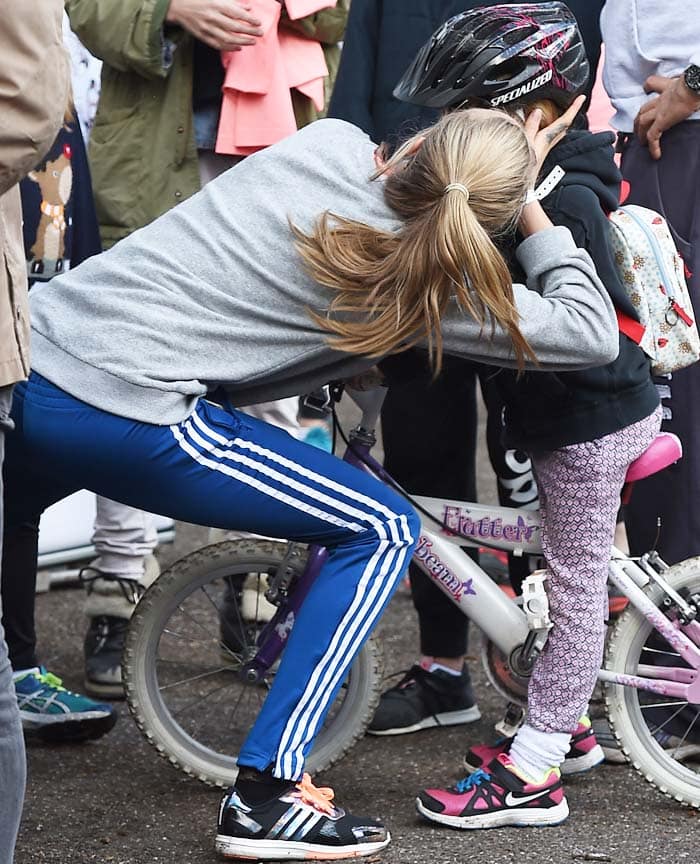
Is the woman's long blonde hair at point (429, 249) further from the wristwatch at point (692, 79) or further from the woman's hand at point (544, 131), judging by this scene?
the wristwatch at point (692, 79)

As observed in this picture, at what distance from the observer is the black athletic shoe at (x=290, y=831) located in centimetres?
286

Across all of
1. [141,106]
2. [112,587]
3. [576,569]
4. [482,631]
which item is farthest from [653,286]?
[112,587]

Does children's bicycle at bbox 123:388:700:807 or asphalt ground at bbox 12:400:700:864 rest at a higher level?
children's bicycle at bbox 123:388:700:807

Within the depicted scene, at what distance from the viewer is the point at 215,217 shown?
2824 mm

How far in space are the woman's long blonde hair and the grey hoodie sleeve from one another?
43 millimetres

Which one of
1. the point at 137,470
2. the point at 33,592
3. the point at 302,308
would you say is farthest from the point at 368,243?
the point at 33,592

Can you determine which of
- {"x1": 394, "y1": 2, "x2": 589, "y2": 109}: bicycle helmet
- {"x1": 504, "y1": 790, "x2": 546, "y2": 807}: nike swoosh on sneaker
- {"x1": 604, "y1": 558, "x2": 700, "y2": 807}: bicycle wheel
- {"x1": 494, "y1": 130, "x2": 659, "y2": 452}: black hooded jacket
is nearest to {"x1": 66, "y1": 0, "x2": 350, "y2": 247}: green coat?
{"x1": 394, "y1": 2, "x2": 589, "y2": 109}: bicycle helmet

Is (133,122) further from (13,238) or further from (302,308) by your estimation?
(13,238)

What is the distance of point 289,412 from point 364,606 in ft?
4.56

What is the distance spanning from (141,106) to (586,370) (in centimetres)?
152

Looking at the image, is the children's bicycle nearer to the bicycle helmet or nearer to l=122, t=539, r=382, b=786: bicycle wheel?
l=122, t=539, r=382, b=786: bicycle wheel

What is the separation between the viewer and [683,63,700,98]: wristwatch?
3229 millimetres

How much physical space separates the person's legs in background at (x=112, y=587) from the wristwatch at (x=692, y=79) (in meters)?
1.80

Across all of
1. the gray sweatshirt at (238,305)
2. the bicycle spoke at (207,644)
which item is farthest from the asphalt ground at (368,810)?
the gray sweatshirt at (238,305)
